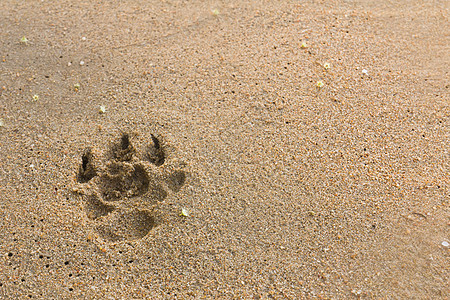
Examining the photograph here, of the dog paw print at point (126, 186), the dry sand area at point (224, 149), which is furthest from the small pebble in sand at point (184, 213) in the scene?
the dog paw print at point (126, 186)

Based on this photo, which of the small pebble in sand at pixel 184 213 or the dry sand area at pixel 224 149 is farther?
the small pebble in sand at pixel 184 213

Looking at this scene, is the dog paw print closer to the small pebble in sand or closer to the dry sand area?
the dry sand area

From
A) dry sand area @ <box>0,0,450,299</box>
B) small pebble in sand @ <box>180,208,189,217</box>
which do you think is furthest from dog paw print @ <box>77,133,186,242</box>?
small pebble in sand @ <box>180,208,189,217</box>

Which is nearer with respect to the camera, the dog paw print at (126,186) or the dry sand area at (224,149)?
the dry sand area at (224,149)

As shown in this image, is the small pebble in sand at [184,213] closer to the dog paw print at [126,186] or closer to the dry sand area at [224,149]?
the dry sand area at [224,149]

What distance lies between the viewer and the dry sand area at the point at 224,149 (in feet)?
6.93

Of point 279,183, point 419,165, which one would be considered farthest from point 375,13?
point 279,183

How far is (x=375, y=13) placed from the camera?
3.23m

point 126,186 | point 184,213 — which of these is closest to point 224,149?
point 184,213

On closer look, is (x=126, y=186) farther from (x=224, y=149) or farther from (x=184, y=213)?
(x=224, y=149)

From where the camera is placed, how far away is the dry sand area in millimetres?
2111

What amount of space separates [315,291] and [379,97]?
1.43m

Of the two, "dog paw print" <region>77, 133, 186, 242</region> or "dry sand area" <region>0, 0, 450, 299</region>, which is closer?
"dry sand area" <region>0, 0, 450, 299</region>

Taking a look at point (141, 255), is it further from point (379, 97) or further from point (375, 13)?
point (375, 13)
